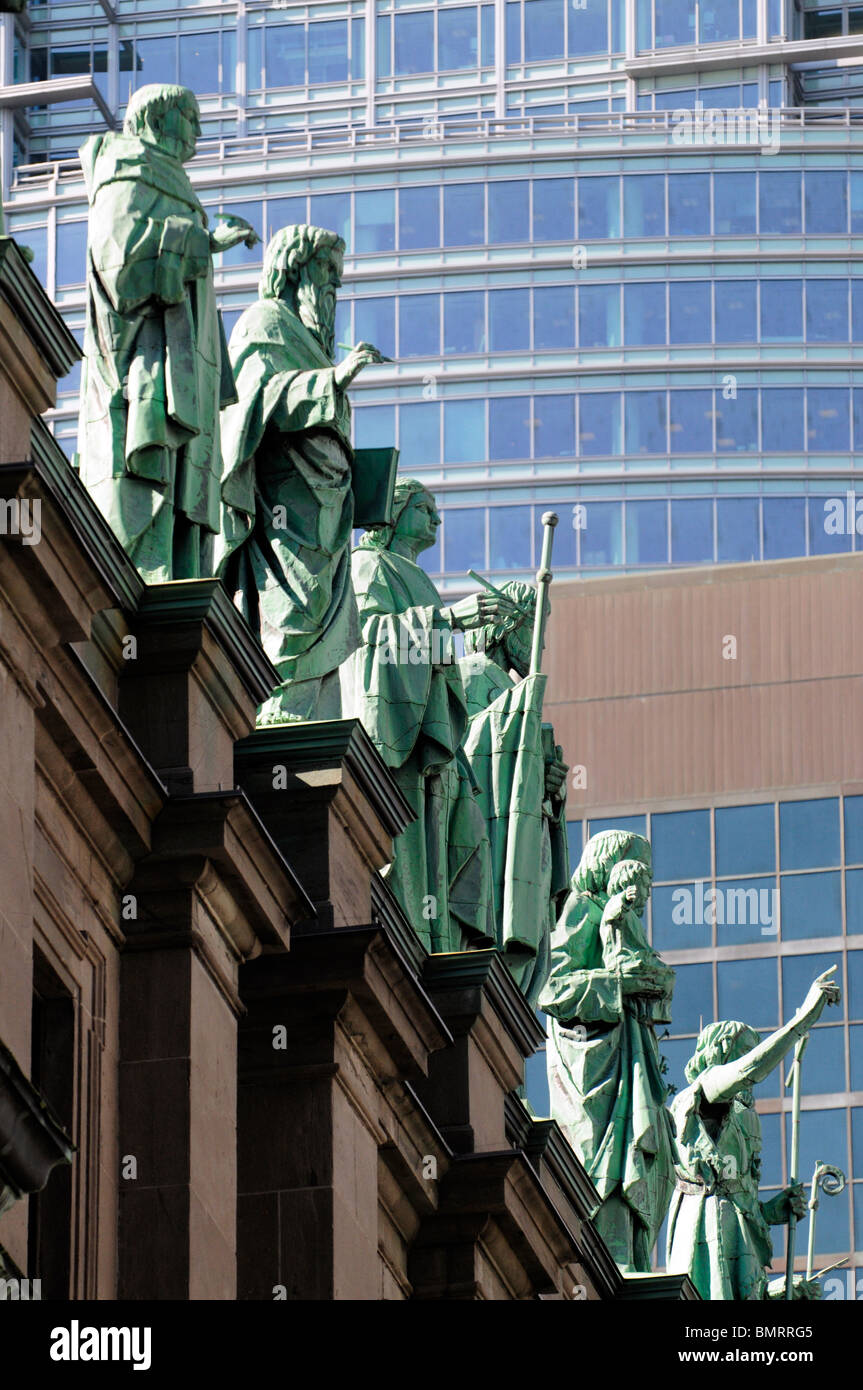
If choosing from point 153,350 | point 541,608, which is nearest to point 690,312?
point 541,608

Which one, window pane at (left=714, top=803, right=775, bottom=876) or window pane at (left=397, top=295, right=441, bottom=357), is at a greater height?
window pane at (left=397, top=295, right=441, bottom=357)

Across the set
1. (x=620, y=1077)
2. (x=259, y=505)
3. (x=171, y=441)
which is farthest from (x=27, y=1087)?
(x=620, y=1077)

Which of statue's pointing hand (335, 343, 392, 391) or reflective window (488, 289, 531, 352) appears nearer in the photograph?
statue's pointing hand (335, 343, 392, 391)

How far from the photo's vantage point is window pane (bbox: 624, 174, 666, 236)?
295 feet

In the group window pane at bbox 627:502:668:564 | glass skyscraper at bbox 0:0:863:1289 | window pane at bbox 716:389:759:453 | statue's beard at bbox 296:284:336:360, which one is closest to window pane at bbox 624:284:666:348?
glass skyscraper at bbox 0:0:863:1289

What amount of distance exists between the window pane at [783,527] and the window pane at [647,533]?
2.17 m

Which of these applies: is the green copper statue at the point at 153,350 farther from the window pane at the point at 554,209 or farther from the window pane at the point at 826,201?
the window pane at the point at 826,201

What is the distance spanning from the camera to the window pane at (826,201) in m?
89.7

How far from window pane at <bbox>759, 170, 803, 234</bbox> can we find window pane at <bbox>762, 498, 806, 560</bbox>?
648cm

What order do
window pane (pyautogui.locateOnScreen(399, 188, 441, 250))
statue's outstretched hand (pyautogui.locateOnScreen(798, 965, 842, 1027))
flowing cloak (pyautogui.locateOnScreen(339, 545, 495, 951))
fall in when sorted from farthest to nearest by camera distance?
window pane (pyautogui.locateOnScreen(399, 188, 441, 250)), statue's outstretched hand (pyautogui.locateOnScreen(798, 965, 842, 1027)), flowing cloak (pyautogui.locateOnScreen(339, 545, 495, 951))

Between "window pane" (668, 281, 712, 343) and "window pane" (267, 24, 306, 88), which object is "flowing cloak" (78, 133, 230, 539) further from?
"window pane" (267, 24, 306, 88)

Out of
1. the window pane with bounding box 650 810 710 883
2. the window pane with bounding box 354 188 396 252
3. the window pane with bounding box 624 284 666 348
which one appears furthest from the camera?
the window pane with bounding box 354 188 396 252

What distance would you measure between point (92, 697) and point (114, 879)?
1.31 m
